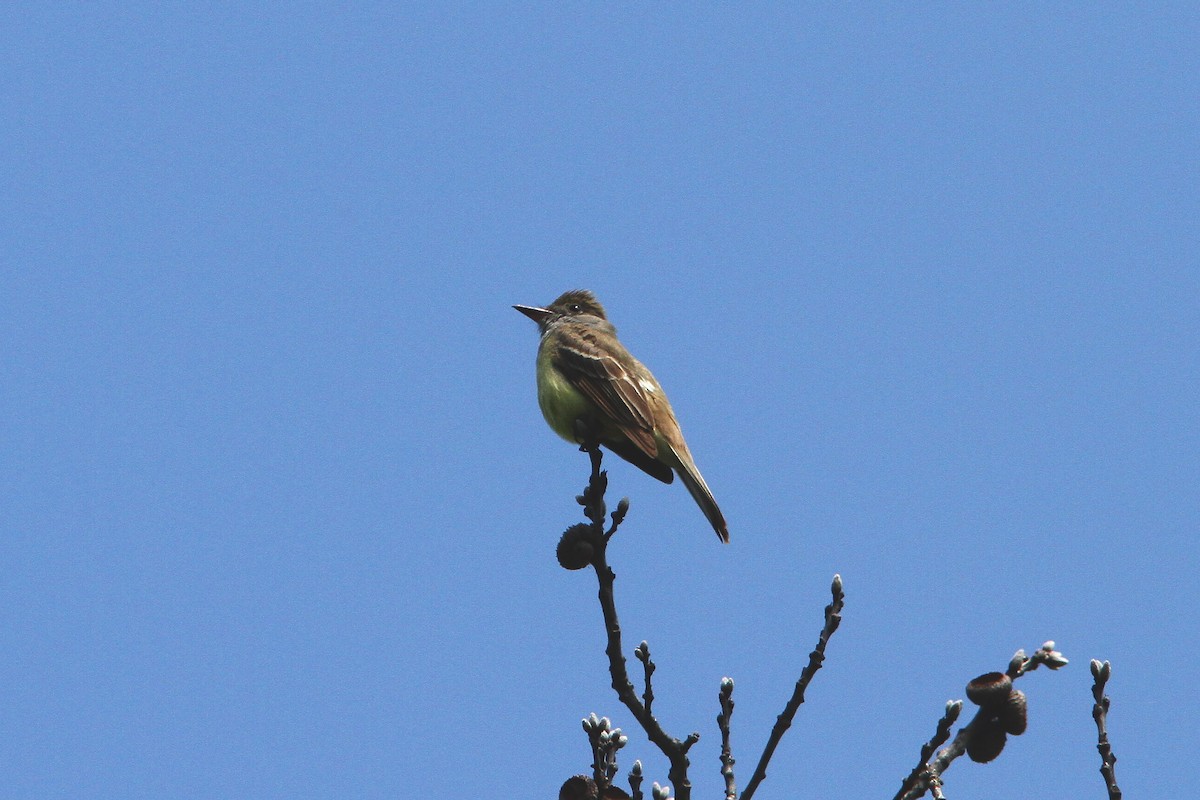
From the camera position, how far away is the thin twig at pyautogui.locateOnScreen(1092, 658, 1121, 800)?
4.62 meters

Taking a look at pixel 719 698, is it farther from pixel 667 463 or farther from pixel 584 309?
pixel 584 309

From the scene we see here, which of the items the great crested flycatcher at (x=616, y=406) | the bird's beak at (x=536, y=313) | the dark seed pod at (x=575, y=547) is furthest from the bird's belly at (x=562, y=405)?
the dark seed pod at (x=575, y=547)

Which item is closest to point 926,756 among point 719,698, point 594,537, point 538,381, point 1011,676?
point 1011,676

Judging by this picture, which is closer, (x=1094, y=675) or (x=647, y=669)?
(x=1094, y=675)

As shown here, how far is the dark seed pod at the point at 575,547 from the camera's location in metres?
5.95

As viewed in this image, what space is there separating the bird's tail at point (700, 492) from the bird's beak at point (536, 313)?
298 centimetres

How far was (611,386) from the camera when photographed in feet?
30.2

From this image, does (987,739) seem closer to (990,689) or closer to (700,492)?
(990,689)

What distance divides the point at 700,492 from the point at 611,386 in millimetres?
1070

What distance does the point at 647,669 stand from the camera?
18.6 feet

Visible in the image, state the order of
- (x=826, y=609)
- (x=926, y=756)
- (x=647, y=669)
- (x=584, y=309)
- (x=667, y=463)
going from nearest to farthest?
(x=926, y=756), (x=826, y=609), (x=647, y=669), (x=667, y=463), (x=584, y=309)

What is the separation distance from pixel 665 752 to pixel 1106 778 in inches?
68.4

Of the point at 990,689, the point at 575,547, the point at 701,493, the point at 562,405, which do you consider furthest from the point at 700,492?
the point at 990,689

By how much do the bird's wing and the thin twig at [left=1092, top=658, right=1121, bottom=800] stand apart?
13.8 ft
